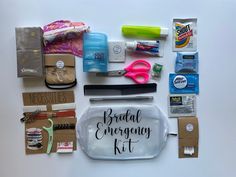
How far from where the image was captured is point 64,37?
2.76ft

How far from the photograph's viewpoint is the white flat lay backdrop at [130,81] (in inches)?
33.7

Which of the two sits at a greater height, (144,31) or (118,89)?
(144,31)

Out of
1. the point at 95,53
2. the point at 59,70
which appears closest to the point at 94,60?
the point at 95,53

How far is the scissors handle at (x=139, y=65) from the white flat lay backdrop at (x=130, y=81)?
28 mm

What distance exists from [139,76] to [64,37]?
0.30 m

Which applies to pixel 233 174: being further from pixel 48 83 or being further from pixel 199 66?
pixel 48 83

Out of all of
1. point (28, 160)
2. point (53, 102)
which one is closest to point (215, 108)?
point (53, 102)

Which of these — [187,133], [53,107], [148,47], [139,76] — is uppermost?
[148,47]

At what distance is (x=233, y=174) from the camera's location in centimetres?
92

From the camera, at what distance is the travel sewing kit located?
85 cm

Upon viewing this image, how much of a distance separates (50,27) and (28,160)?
484 millimetres

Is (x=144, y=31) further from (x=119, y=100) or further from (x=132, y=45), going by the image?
(x=119, y=100)

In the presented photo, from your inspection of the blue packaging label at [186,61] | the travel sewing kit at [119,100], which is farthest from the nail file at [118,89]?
the blue packaging label at [186,61]

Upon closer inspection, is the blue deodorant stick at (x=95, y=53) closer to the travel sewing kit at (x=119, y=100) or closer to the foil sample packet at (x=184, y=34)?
the travel sewing kit at (x=119, y=100)
